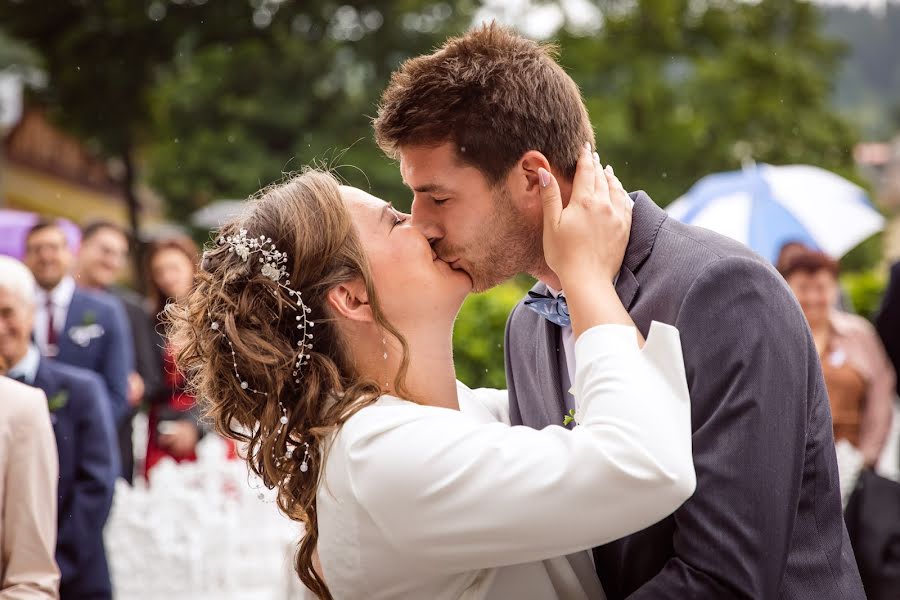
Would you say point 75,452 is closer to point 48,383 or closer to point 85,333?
point 48,383

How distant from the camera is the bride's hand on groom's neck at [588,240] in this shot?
91.4 inches

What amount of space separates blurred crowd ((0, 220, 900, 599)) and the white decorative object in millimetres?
575

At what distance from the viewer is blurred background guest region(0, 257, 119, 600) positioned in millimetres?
4363

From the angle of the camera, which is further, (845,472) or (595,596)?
(845,472)

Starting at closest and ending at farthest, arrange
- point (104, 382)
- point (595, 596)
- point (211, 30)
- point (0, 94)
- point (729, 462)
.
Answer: point (729, 462)
point (595, 596)
point (104, 382)
point (211, 30)
point (0, 94)

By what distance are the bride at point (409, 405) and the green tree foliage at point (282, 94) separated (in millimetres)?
17028

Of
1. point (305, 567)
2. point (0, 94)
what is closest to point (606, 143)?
point (0, 94)

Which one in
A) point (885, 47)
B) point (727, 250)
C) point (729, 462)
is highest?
point (727, 250)

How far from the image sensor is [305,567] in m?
2.67

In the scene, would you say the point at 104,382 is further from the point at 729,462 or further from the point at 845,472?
the point at 729,462

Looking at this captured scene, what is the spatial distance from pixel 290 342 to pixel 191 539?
4.01 m

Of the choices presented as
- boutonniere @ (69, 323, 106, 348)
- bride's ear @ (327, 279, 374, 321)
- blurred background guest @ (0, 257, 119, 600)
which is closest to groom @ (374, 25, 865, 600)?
bride's ear @ (327, 279, 374, 321)

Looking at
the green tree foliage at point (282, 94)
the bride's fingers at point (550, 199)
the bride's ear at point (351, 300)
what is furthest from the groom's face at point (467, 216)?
the green tree foliage at point (282, 94)

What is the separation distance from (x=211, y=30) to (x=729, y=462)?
2160 centimetres
